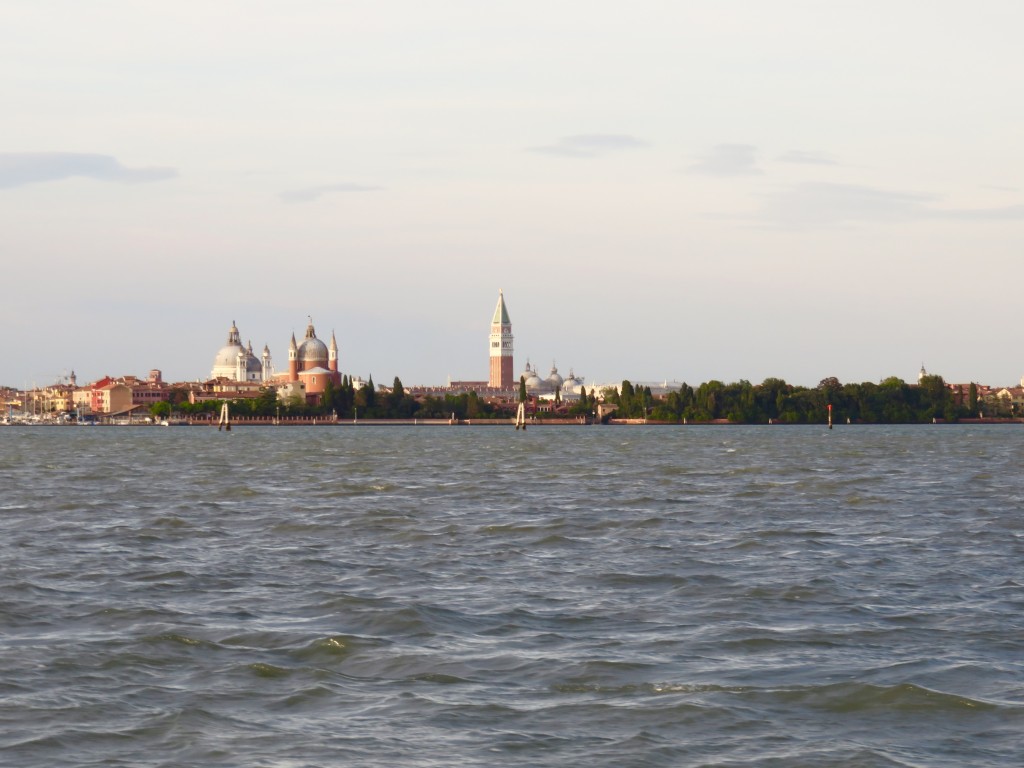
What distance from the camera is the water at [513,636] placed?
1073 cm

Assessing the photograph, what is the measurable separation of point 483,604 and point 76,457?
53.6m

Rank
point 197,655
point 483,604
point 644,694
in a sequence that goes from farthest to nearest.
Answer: point 483,604, point 197,655, point 644,694

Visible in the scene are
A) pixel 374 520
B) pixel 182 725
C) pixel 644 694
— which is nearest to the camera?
pixel 182 725

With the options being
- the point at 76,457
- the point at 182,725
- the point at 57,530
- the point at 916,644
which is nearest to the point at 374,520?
the point at 57,530

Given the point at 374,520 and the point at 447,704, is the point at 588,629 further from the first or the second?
the point at 374,520

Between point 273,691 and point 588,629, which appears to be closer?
point 273,691

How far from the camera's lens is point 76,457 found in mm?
67000

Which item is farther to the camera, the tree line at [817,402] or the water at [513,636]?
the tree line at [817,402]

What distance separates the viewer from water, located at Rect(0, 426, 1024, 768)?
35.2ft

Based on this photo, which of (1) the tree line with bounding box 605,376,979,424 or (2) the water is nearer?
(2) the water

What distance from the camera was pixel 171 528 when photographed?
2644 centimetres

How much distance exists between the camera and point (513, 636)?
14.6 metres

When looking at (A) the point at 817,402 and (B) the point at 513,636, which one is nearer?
(B) the point at 513,636

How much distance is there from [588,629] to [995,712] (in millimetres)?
4518
